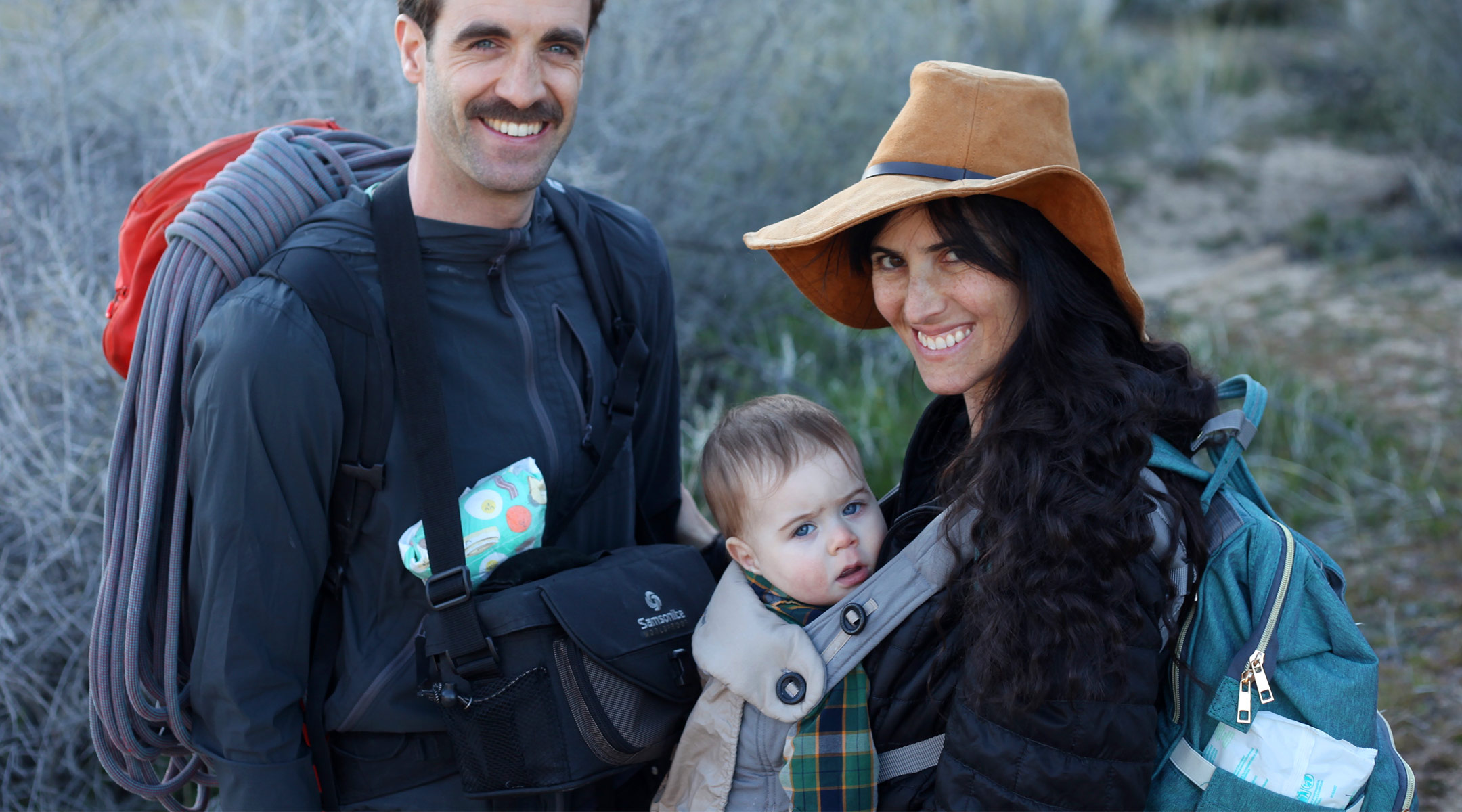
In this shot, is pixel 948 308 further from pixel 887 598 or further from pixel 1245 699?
pixel 1245 699

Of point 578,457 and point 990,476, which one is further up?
point 990,476

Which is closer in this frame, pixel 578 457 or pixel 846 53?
pixel 578 457

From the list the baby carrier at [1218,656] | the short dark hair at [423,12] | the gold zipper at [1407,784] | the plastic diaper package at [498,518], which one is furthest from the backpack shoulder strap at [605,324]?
the gold zipper at [1407,784]

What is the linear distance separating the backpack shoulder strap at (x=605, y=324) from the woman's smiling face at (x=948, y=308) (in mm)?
645

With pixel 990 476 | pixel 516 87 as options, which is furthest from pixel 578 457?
pixel 990 476

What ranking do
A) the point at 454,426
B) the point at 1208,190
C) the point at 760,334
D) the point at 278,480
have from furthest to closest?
the point at 1208,190 < the point at 760,334 < the point at 454,426 < the point at 278,480

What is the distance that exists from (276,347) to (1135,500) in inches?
56.9

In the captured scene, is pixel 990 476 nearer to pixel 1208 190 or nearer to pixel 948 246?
pixel 948 246

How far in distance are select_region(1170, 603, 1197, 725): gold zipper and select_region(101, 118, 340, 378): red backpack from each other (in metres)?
1.92

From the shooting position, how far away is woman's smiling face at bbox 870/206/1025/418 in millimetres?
1933

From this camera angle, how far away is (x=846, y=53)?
6766 mm

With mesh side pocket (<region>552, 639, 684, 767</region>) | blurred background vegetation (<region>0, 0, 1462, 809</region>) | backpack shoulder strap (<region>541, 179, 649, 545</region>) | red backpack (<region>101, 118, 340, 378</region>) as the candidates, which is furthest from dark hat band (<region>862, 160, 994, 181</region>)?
blurred background vegetation (<region>0, 0, 1462, 809</region>)

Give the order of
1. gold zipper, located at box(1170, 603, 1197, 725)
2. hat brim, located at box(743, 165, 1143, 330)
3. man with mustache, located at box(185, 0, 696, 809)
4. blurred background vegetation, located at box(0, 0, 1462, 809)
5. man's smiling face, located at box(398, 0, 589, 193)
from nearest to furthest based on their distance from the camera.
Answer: gold zipper, located at box(1170, 603, 1197, 725), hat brim, located at box(743, 165, 1143, 330), man with mustache, located at box(185, 0, 696, 809), man's smiling face, located at box(398, 0, 589, 193), blurred background vegetation, located at box(0, 0, 1462, 809)

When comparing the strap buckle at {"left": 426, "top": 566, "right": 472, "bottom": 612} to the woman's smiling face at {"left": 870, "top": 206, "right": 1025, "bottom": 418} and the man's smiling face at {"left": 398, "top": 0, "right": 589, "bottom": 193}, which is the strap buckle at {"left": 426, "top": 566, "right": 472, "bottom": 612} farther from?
the woman's smiling face at {"left": 870, "top": 206, "right": 1025, "bottom": 418}
